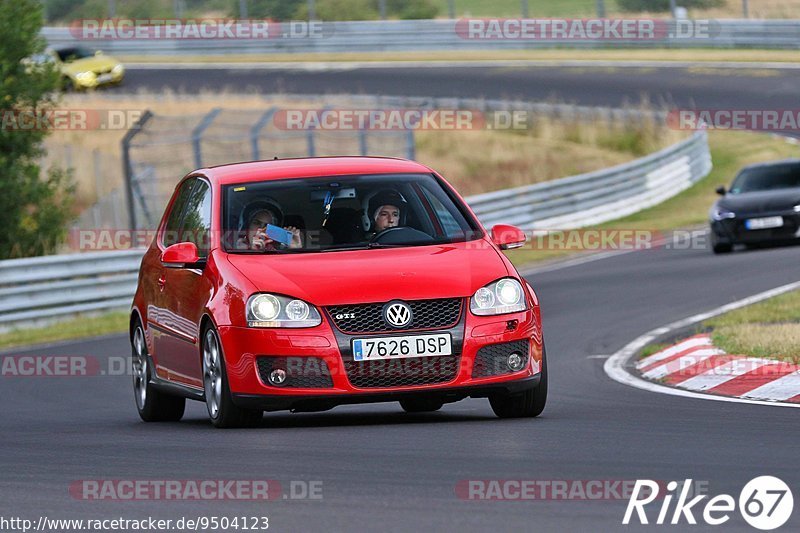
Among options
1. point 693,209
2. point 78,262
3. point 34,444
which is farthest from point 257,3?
point 34,444

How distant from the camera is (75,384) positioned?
13.9m

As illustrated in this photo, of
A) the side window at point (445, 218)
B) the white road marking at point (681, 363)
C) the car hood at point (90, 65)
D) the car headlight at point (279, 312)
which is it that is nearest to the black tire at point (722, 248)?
the white road marking at point (681, 363)

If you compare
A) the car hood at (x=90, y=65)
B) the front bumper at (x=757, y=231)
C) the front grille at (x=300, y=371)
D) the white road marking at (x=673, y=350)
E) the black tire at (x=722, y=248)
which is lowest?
the car hood at (x=90, y=65)

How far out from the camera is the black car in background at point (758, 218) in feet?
73.6

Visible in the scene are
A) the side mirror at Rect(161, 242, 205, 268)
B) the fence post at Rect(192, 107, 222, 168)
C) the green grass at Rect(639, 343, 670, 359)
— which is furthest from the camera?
the fence post at Rect(192, 107, 222, 168)

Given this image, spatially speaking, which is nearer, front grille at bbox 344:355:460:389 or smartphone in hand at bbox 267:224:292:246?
front grille at bbox 344:355:460:389

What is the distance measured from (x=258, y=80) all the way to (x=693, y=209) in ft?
64.6

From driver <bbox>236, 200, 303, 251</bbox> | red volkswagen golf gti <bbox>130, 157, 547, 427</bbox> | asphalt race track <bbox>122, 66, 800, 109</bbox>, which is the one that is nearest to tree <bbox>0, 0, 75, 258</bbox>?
red volkswagen golf gti <bbox>130, 157, 547, 427</bbox>

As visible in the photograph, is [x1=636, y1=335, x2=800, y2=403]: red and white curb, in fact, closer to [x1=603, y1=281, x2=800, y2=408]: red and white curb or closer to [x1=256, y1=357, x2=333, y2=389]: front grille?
[x1=603, y1=281, x2=800, y2=408]: red and white curb

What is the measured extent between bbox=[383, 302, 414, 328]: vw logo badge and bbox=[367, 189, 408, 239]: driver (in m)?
1.02

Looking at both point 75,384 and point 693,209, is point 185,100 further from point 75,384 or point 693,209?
point 75,384

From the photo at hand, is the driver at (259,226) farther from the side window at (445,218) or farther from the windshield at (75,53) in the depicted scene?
the windshield at (75,53)

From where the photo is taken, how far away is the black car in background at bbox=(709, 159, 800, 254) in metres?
22.4

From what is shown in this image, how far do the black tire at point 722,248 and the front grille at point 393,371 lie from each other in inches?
590
